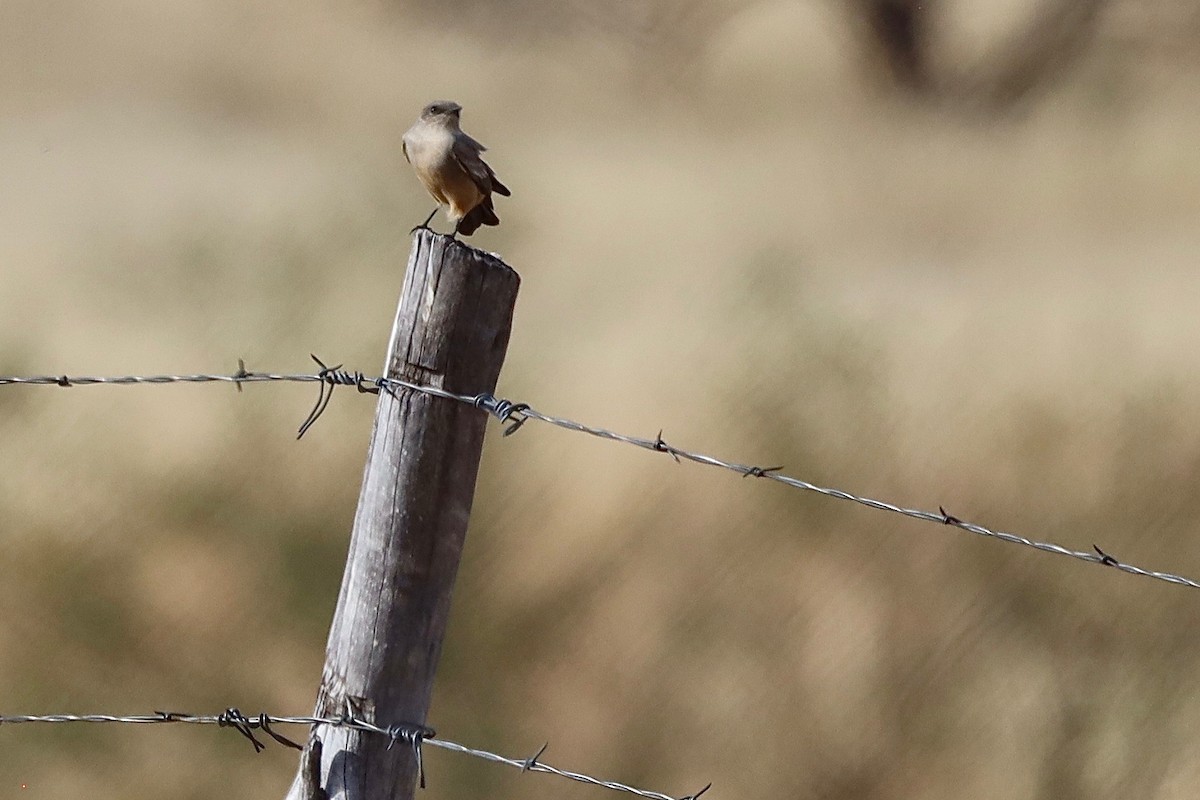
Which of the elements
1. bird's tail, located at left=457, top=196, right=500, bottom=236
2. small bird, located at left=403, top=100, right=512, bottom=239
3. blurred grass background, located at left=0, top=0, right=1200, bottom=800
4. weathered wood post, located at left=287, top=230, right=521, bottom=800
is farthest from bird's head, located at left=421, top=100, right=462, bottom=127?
blurred grass background, located at left=0, top=0, right=1200, bottom=800

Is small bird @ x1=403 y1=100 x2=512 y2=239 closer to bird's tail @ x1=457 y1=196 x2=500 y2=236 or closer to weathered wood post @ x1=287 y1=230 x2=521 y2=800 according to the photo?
bird's tail @ x1=457 y1=196 x2=500 y2=236

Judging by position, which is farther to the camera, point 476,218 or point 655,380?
point 655,380

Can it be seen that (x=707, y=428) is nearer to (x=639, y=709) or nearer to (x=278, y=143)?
(x=639, y=709)

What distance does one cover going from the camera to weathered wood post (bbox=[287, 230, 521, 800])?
1.84m

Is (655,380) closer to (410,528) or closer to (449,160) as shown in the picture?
(449,160)

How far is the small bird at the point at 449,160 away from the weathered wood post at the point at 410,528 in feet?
1.94

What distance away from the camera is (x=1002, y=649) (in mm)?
4473

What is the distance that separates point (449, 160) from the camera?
7.98 feet

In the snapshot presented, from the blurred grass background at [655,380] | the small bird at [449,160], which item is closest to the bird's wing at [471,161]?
the small bird at [449,160]

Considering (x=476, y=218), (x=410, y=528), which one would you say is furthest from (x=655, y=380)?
(x=410, y=528)

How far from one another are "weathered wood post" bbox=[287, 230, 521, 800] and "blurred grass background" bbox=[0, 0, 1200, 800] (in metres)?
2.61

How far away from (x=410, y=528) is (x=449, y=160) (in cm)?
85

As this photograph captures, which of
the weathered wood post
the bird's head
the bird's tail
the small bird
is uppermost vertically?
the bird's head

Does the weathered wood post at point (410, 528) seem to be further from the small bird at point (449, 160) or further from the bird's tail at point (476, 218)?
the bird's tail at point (476, 218)
